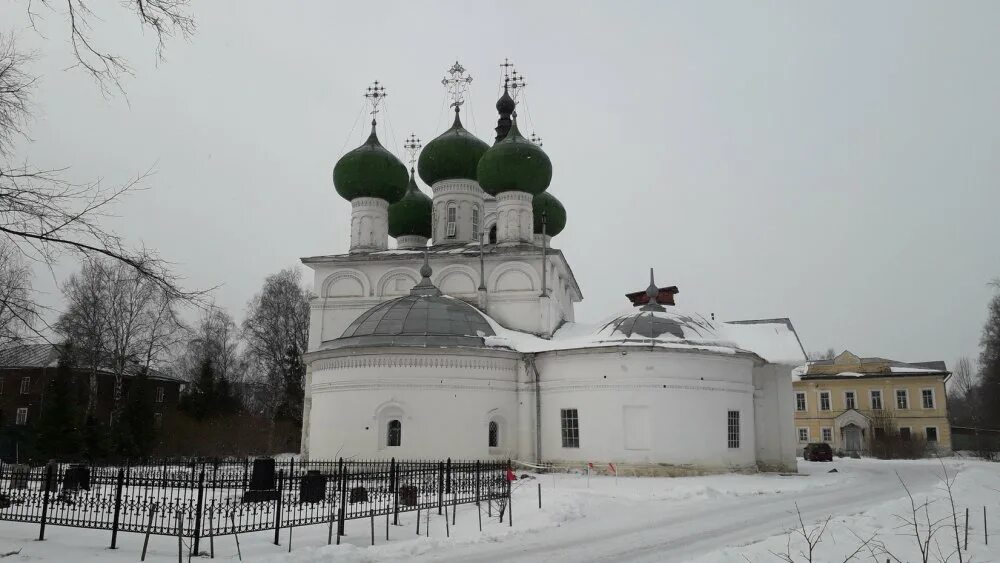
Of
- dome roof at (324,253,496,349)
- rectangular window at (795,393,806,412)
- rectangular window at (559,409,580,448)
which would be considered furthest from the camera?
rectangular window at (795,393,806,412)

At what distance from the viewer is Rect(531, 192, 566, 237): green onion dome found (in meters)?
29.0

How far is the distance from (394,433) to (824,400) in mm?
28393

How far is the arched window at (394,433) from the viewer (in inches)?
802

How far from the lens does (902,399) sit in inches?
1543

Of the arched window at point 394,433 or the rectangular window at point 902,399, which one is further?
the rectangular window at point 902,399

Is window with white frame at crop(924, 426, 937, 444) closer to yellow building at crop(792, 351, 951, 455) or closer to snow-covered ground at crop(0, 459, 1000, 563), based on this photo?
yellow building at crop(792, 351, 951, 455)

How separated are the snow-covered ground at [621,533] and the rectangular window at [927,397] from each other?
997 inches

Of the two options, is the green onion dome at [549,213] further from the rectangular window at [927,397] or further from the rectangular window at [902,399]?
the rectangular window at [927,397]

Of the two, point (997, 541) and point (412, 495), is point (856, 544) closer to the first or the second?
point (997, 541)

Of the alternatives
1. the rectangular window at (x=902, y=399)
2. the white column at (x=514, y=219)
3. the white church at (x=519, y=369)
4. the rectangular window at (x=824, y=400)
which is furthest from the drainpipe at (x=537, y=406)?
the rectangular window at (x=902, y=399)

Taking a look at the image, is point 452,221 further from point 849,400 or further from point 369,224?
point 849,400

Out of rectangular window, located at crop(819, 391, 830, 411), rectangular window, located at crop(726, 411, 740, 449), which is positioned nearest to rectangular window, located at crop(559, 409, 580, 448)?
rectangular window, located at crop(726, 411, 740, 449)

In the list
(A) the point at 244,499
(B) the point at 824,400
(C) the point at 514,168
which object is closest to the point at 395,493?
(A) the point at 244,499

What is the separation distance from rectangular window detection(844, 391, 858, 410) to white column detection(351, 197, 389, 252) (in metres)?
26.6
